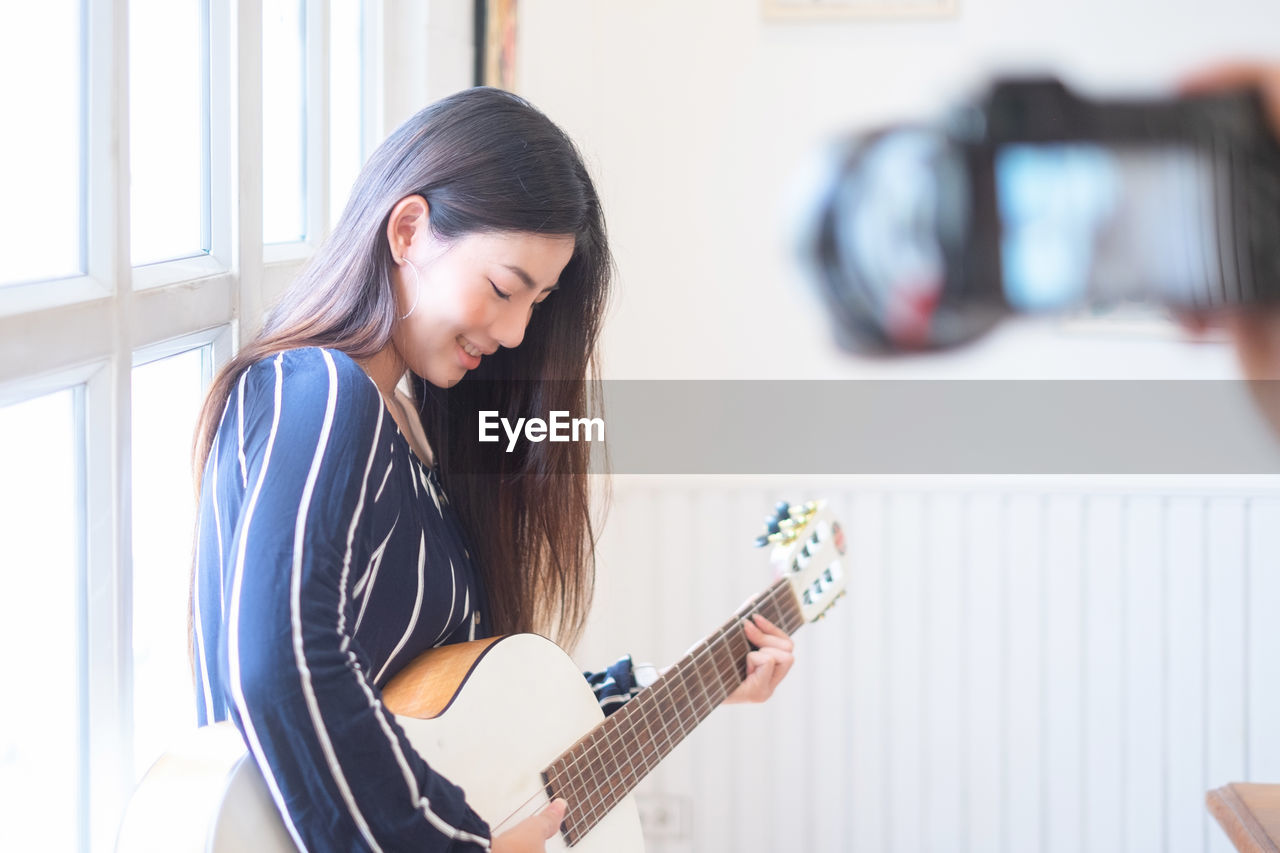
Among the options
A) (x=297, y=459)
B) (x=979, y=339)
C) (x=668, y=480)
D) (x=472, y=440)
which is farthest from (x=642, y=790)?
(x=297, y=459)

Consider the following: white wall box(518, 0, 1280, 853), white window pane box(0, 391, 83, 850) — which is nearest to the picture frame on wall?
white wall box(518, 0, 1280, 853)

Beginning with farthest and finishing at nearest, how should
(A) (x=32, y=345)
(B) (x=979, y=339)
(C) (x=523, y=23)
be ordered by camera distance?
(B) (x=979, y=339)
(C) (x=523, y=23)
(A) (x=32, y=345)

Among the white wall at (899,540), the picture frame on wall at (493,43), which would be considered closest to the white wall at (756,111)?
the white wall at (899,540)

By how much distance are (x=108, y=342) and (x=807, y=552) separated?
89cm

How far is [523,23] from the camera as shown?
1909 millimetres

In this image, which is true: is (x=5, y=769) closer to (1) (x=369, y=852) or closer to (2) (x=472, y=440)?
(1) (x=369, y=852)

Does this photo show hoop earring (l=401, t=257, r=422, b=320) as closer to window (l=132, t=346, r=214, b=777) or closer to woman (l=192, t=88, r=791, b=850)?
woman (l=192, t=88, r=791, b=850)

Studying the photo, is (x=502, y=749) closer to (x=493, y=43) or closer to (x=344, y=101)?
(x=344, y=101)

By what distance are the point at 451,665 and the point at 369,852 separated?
188mm

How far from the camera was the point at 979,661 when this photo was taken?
1.99 metres

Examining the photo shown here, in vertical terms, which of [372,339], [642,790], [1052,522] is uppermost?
[372,339]

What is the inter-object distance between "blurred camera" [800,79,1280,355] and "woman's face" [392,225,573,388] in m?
1.23

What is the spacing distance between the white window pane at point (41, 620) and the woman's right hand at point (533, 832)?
0.31m

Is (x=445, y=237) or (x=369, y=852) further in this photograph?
(x=445, y=237)
